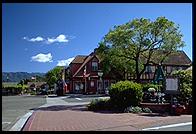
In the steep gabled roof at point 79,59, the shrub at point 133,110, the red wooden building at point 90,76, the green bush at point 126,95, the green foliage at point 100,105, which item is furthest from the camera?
the steep gabled roof at point 79,59

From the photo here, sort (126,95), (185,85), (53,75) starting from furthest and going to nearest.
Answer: (53,75) < (126,95) < (185,85)

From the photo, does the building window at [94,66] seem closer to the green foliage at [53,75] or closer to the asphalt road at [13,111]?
the asphalt road at [13,111]

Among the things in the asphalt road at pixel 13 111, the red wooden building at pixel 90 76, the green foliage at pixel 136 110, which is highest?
the red wooden building at pixel 90 76

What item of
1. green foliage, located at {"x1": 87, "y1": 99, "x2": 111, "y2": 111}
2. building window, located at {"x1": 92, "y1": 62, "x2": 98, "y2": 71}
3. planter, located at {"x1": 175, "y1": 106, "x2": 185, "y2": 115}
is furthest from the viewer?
building window, located at {"x1": 92, "y1": 62, "x2": 98, "y2": 71}

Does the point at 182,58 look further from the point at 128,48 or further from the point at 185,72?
the point at 185,72

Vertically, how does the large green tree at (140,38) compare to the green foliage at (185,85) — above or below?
above

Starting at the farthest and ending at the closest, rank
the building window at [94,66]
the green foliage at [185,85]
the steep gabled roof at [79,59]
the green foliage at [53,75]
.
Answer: the green foliage at [53,75] → the steep gabled roof at [79,59] → the building window at [94,66] → the green foliage at [185,85]

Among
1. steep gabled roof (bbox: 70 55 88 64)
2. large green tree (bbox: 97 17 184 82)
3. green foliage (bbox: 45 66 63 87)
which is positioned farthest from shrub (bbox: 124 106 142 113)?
green foliage (bbox: 45 66 63 87)

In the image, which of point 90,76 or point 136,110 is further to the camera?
point 90,76

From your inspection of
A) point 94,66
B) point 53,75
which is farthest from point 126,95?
point 53,75

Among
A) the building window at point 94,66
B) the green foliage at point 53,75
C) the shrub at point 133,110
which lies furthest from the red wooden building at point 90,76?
the green foliage at point 53,75

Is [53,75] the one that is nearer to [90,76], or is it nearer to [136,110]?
[90,76]

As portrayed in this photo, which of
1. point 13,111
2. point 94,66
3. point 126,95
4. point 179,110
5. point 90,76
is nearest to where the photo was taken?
point 179,110

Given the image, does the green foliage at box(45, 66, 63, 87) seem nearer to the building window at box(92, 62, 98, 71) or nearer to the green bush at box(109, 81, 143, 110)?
the building window at box(92, 62, 98, 71)
